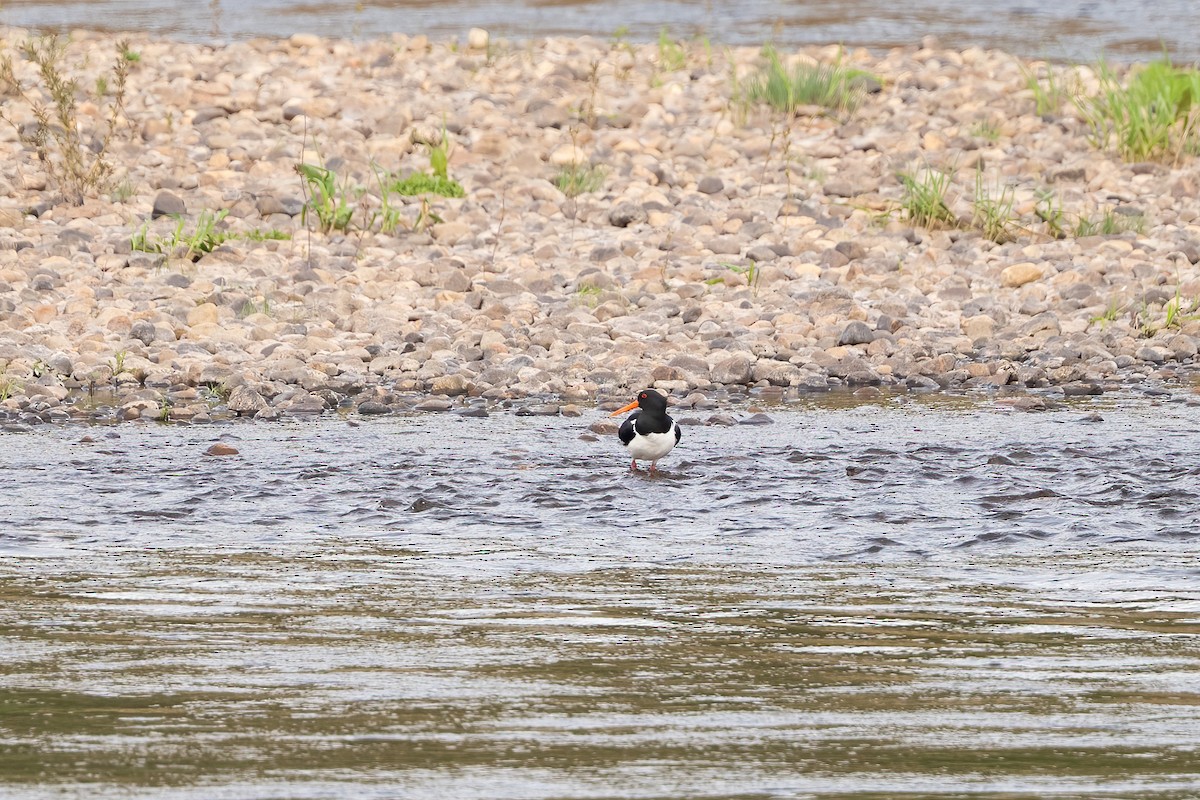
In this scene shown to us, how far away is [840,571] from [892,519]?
3.16 feet

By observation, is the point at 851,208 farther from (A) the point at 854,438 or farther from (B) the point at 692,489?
(B) the point at 692,489

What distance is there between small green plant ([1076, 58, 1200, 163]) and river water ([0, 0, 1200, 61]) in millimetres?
5321

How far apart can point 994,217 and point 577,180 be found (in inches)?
130

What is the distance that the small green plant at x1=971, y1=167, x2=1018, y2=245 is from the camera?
43.0 feet

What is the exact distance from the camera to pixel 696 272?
12.3m

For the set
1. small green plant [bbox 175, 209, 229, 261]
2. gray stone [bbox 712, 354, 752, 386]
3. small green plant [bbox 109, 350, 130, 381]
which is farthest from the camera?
small green plant [bbox 175, 209, 229, 261]

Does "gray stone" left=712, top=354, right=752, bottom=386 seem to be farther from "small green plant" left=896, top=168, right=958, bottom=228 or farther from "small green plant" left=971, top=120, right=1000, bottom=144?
"small green plant" left=971, top=120, right=1000, bottom=144

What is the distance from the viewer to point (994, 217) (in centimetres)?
1311

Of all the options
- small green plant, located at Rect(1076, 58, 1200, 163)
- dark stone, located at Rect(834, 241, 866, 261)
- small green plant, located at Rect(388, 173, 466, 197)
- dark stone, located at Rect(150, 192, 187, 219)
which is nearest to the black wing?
dark stone, located at Rect(834, 241, 866, 261)

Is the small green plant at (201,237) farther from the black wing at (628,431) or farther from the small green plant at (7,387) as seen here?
the black wing at (628,431)

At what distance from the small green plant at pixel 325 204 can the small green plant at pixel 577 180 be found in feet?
5.66

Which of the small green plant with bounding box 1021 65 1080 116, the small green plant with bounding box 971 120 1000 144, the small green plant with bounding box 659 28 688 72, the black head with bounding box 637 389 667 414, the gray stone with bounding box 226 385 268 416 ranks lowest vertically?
the gray stone with bounding box 226 385 268 416

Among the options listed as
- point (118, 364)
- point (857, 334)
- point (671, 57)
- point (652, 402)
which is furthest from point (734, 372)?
point (671, 57)

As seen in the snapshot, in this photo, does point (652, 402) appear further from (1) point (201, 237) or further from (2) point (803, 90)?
(2) point (803, 90)
